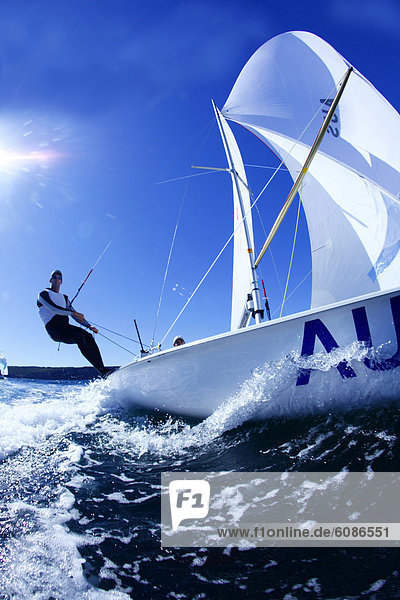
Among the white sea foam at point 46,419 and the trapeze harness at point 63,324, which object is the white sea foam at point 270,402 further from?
the trapeze harness at point 63,324

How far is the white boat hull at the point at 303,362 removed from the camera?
2.43 meters

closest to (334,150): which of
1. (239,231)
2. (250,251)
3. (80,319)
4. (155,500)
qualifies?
(250,251)

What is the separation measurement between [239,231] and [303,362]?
5925mm

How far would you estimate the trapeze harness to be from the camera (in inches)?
193

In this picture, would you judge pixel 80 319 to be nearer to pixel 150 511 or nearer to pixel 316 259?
pixel 150 511

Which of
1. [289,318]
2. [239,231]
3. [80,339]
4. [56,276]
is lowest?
[289,318]

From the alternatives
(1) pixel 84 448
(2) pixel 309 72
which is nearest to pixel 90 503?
(1) pixel 84 448

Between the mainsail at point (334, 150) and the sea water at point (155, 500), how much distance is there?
348 centimetres

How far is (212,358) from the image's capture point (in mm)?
3211

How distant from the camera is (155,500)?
1.97m

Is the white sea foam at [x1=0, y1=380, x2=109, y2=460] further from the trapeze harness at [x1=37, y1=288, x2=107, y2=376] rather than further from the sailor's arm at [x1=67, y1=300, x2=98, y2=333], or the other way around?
the sailor's arm at [x1=67, y1=300, x2=98, y2=333]

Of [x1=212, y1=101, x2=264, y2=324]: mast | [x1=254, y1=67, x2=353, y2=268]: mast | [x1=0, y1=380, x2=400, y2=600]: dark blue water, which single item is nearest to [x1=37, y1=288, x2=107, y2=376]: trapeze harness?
[x1=0, y1=380, x2=400, y2=600]: dark blue water

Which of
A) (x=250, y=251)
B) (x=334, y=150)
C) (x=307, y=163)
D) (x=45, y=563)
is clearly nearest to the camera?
(x=45, y=563)

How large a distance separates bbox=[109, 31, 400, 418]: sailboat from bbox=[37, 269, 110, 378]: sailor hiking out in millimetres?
688
